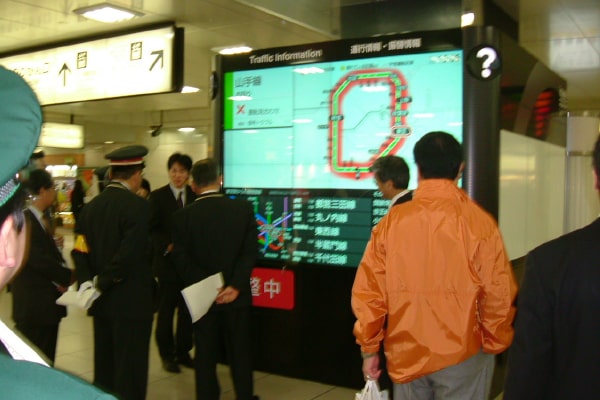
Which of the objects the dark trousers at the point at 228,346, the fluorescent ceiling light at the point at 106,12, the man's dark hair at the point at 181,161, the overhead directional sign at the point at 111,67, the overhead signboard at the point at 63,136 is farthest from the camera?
the overhead signboard at the point at 63,136

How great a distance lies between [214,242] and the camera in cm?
361

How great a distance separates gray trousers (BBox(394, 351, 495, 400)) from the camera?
2.21 meters

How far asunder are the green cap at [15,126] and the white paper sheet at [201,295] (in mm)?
2899

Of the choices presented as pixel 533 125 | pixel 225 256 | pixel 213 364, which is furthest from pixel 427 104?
pixel 213 364

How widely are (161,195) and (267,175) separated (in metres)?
1.12

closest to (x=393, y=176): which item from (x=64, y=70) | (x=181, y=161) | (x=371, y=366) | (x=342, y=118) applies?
(x=342, y=118)

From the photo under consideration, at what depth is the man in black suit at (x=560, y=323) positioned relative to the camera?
1.48 m

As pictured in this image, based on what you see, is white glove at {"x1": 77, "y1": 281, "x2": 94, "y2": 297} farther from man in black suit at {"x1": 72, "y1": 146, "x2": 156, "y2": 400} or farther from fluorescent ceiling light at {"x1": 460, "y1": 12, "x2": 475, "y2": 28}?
fluorescent ceiling light at {"x1": 460, "y1": 12, "x2": 475, "y2": 28}

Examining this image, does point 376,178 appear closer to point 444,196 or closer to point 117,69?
point 444,196

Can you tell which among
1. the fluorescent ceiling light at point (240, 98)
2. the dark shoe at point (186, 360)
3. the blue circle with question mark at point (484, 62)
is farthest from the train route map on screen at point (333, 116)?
the dark shoe at point (186, 360)

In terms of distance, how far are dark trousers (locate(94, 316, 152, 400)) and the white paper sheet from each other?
28 cm

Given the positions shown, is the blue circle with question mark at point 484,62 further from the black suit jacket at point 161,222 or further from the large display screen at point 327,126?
the black suit jacket at point 161,222

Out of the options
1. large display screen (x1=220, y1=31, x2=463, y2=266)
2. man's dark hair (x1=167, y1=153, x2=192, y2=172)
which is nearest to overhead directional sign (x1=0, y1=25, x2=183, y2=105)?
man's dark hair (x1=167, y1=153, x2=192, y2=172)

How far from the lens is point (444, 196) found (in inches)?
87.8
